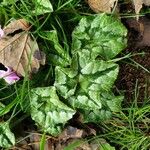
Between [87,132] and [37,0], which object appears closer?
[37,0]

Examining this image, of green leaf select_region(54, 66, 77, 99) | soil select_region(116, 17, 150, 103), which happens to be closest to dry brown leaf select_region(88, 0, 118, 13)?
soil select_region(116, 17, 150, 103)

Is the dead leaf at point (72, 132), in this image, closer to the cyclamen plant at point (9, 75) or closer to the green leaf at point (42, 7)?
the cyclamen plant at point (9, 75)

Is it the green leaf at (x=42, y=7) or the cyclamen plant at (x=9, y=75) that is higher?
the green leaf at (x=42, y=7)

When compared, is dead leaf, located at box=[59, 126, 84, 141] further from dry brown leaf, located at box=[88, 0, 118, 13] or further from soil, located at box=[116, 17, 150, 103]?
dry brown leaf, located at box=[88, 0, 118, 13]

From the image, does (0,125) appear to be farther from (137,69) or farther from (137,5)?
(137,5)

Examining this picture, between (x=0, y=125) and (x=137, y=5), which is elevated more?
(x=137, y=5)

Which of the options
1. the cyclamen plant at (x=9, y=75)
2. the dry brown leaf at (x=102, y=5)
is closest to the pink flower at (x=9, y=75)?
the cyclamen plant at (x=9, y=75)

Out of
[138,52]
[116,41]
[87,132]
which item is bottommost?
[87,132]

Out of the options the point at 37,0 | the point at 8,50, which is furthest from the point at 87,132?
the point at 37,0
